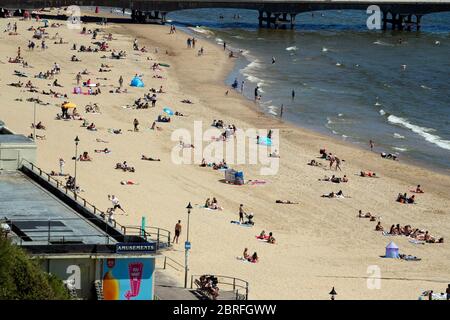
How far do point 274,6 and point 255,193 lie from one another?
2565 inches

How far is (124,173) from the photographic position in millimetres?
45219

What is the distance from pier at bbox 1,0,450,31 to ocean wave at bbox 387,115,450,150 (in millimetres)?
38974

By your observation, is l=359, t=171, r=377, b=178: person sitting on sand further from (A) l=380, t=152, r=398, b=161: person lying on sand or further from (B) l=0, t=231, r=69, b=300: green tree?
A: (B) l=0, t=231, r=69, b=300: green tree

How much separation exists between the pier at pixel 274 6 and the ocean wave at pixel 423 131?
128 ft

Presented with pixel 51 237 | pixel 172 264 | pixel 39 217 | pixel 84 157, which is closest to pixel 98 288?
pixel 51 237

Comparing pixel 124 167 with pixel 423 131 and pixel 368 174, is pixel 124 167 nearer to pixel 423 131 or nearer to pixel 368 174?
pixel 368 174

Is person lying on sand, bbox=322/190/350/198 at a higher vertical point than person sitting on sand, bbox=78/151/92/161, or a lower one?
lower

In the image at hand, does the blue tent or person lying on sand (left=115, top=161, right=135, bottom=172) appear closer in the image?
person lying on sand (left=115, top=161, right=135, bottom=172)

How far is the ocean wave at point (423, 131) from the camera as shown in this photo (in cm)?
5952

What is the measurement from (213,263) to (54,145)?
1676cm

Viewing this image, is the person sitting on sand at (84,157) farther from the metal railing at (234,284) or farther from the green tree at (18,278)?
the green tree at (18,278)

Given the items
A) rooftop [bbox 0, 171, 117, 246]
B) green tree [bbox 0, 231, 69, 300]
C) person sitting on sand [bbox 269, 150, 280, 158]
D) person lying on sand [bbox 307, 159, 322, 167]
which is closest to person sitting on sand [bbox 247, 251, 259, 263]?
rooftop [bbox 0, 171, 117, 246]

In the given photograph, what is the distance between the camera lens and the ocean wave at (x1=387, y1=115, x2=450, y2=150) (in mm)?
59516

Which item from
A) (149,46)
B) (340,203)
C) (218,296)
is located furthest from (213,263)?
(149,46)
